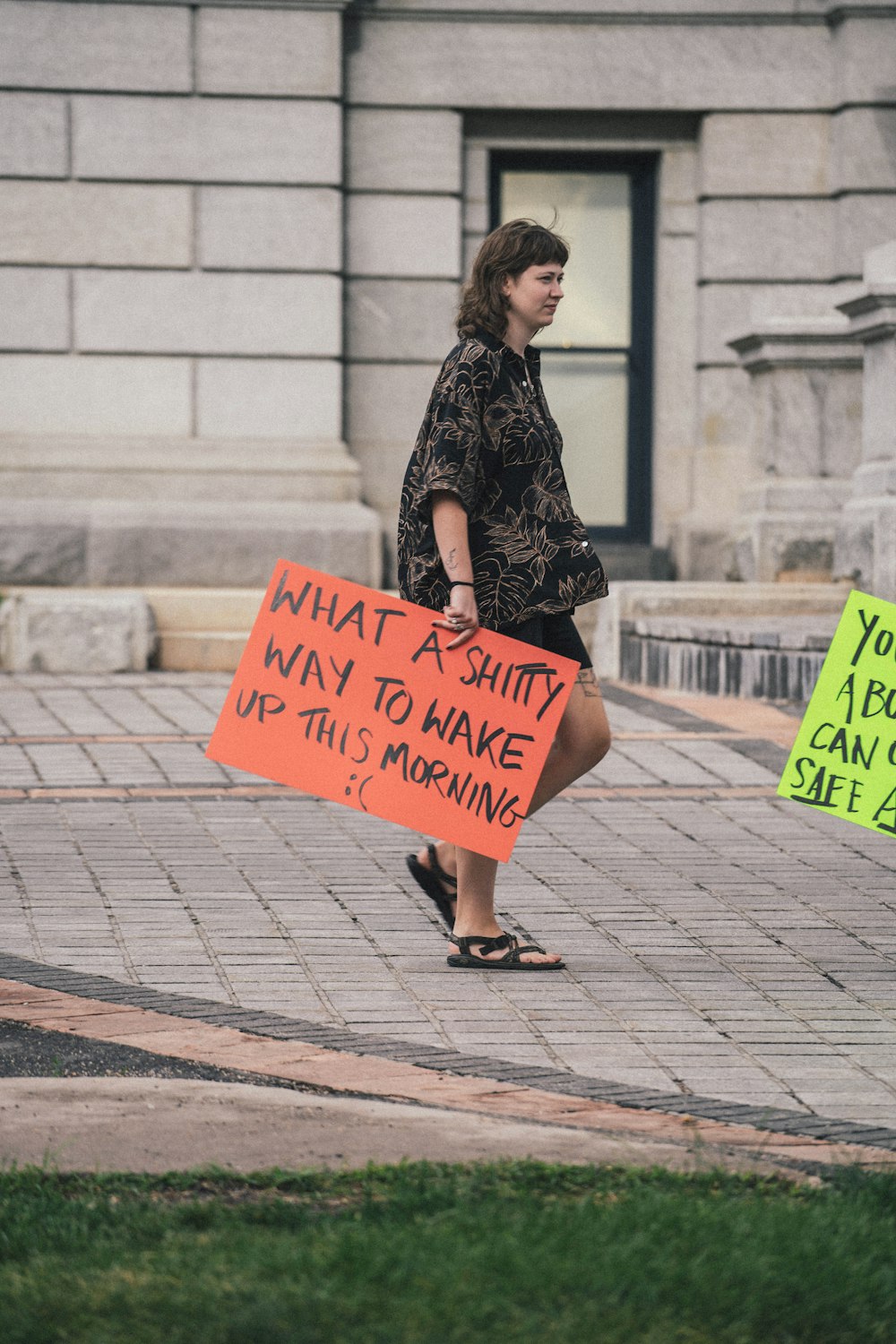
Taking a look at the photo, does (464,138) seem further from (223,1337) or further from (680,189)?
(223,1337)

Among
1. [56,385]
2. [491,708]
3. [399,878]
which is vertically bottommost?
[399,878]

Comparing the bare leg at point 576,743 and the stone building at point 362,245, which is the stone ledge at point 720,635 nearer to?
the stone building at point 362,245

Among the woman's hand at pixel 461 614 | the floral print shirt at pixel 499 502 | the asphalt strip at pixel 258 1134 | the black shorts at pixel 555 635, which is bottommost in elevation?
the asphalt strip at pixel 258 1134

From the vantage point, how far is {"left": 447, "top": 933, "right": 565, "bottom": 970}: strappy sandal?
5.43 metres

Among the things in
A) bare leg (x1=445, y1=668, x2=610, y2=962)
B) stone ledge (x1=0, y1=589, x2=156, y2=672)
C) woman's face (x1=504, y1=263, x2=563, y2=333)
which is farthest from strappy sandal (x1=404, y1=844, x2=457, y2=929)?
stone ledge (x1=0, y1=589, x2=156, y2=672)

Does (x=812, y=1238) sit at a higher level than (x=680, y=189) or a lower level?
lower

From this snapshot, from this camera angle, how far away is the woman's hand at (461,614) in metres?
5.23

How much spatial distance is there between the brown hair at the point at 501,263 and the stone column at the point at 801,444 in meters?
8.14

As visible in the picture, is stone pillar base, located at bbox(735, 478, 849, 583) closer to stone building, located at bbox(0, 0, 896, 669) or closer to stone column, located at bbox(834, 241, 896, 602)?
Answer: stone building, located at bbox(0, 0, 896, 669)

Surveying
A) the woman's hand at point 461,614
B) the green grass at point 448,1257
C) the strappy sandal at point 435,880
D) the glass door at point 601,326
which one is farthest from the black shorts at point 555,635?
the glass door at point 601,326

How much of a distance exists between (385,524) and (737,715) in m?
4.79

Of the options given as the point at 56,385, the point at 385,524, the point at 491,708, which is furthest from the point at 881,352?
the point at 491,708

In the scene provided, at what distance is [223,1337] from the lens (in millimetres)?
2734

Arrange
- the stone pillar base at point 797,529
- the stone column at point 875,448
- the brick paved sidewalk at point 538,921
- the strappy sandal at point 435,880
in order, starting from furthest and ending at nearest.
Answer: the stone pillar base at point 797,529 < the stone column at point 875,448 < the strappy sandal at point 435,880 < the brick paved sidewalk at point 538,921
